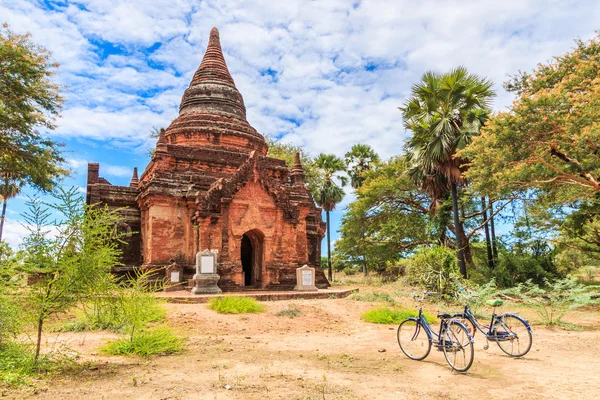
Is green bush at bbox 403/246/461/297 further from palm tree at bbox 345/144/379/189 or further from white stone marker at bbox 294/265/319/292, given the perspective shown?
palm tree at bbox 345/144/379/189

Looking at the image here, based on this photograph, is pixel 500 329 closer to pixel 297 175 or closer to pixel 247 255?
pixel 297 175

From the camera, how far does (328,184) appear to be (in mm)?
33906

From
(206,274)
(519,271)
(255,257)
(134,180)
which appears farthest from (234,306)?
(519,271)

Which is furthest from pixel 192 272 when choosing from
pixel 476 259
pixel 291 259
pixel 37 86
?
pixel 476 259

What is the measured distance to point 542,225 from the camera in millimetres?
19812

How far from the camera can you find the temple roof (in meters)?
19.1

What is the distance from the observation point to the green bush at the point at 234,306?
1093cm

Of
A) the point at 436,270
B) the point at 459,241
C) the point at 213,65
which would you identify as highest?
the point at 213,65

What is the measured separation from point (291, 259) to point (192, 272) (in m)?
3.89

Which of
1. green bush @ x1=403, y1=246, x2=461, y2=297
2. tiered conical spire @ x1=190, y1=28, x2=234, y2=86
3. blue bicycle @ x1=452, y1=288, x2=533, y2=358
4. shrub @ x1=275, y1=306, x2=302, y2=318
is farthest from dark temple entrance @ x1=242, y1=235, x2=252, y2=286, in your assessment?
blue bicycle @ x1=452, y1=288, x2=533, y2=358

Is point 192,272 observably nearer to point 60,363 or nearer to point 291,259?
point 291,259

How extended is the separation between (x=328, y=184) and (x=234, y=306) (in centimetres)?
2349

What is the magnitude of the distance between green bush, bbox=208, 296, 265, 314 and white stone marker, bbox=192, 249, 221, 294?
1.94 m

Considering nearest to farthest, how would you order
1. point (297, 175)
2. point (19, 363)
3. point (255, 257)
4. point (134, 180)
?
point (19, 363) → point (255, 257) → point (297, 175) → point (134, 180)
